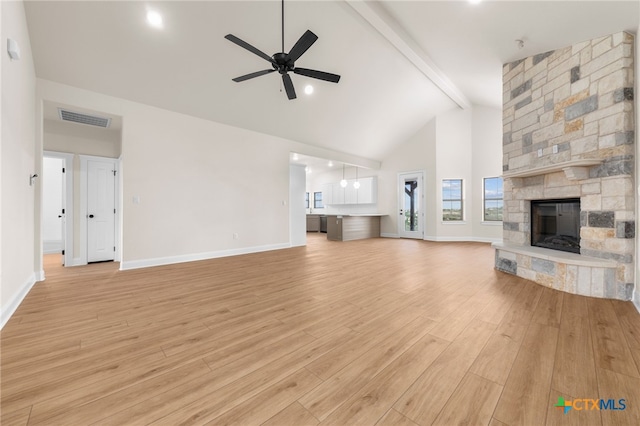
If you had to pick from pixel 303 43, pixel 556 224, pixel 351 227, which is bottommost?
pixel 351 227

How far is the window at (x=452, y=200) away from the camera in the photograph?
7633mm

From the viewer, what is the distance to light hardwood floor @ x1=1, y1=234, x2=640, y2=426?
3.87 feet

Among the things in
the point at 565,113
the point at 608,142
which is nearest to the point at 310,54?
the point at 565,113

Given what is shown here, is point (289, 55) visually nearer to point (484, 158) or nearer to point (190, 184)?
point (190, 184)

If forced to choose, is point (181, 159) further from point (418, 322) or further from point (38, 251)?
point (418, 322)

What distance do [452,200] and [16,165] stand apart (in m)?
8.84

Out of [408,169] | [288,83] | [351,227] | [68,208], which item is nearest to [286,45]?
[288,83]

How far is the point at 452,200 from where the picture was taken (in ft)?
25.2

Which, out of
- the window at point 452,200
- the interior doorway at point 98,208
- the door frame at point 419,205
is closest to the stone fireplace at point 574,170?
the window at point 452,200

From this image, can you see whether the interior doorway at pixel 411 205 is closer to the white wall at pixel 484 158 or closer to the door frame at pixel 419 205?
the door frame at pixel 419 205

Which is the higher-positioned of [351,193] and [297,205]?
[351,193]

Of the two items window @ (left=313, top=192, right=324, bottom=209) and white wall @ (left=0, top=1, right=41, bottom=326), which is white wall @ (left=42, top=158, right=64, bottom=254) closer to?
white wall @ (left=0, top=1, right=41, bottom=326)

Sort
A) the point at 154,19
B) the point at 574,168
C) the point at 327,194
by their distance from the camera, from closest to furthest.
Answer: the point at 574,168 → the point at 154,19 → the point at 327,194

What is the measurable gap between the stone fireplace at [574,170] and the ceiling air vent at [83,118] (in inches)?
269
